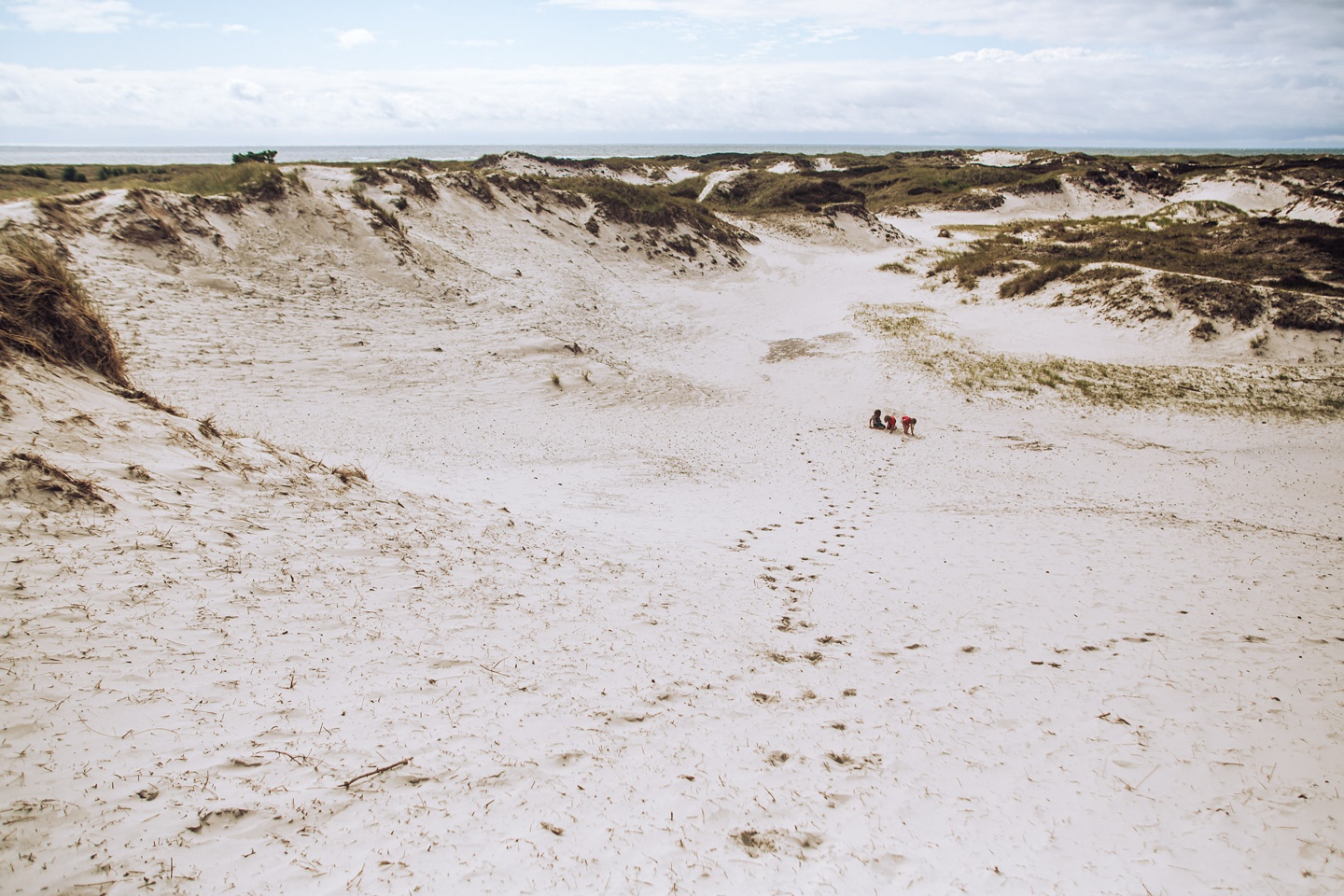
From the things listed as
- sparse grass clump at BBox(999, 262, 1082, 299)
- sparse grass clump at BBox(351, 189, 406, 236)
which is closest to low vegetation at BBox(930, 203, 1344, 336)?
sparse grass clump at BBox(999, 262, 1082, 299)

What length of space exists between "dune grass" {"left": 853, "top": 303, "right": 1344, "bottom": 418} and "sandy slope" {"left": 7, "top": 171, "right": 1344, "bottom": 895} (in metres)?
4.00

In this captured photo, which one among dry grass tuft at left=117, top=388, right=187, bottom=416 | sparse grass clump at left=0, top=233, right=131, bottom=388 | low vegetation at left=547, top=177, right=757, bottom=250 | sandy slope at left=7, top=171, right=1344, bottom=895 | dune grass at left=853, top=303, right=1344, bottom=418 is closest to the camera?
sandy slope at left=7, top=171, right=1344, bottom=895

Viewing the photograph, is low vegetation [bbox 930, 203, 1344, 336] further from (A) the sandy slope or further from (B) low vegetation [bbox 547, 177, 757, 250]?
(B) low vegetation [bbox 547, 177, 757, 250]

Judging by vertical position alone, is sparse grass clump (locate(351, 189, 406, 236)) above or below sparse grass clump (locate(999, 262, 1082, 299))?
above

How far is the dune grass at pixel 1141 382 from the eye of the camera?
15.9 meters

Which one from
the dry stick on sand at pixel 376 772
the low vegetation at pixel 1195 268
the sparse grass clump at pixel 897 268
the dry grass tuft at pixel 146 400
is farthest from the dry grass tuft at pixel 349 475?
the sparse grass clump at pixel 897 268

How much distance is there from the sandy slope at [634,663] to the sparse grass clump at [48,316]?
0.70 meters

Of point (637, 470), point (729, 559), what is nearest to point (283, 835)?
point (729, 559)

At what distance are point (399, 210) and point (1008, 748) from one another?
80.2 ft

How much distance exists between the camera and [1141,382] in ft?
57.1

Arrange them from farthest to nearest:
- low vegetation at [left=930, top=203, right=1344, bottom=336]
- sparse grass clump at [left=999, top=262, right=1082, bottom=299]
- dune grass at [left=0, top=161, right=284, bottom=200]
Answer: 1. sparse grass clump at [left=999, top=262, right=1082, bottom=299]
2. low vegetation at [left=930, top=203, right=1344, bottom=336]
3. dune grass at [left=0, top=161, right=284, bottom=200]

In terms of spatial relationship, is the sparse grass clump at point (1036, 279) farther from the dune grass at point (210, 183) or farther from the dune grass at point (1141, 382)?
the dune grass at point (210, 183)

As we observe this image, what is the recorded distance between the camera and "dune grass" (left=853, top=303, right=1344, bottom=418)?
1585cm

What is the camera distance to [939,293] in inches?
1104
